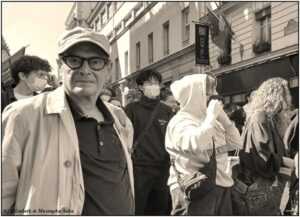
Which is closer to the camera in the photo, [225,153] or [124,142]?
[124,142]

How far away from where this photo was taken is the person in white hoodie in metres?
3.88

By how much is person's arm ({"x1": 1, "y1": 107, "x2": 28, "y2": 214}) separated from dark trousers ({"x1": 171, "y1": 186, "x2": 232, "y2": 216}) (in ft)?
6.25

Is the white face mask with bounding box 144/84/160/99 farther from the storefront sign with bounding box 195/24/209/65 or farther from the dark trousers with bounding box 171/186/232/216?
the storefront sign with bounding box 195/24/209/65

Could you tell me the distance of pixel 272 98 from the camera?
193 inches

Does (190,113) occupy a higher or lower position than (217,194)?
higher

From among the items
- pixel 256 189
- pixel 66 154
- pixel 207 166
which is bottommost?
pixel 256 189

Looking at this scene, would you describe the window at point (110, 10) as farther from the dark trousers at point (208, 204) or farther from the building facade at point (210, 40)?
the dark trousers at point (208, 204)

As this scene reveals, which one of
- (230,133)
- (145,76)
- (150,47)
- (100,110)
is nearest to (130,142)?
(100,110)

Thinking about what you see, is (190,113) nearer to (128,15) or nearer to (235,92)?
(128,15)

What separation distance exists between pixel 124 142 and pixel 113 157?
188mm

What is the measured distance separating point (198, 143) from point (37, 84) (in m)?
1.97

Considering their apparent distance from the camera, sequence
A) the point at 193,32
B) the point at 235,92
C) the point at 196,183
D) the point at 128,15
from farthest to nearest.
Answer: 1. the point at 235,92
2. the point at 193,32
3. the point at 128,15
4. the point at 196,183

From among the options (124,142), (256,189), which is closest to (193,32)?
(256,189)

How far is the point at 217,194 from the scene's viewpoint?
13.0ft
